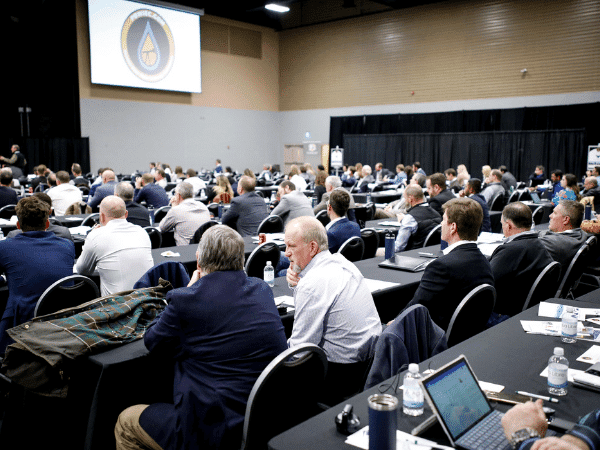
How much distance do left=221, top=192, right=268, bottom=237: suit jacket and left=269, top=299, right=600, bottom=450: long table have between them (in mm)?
4238

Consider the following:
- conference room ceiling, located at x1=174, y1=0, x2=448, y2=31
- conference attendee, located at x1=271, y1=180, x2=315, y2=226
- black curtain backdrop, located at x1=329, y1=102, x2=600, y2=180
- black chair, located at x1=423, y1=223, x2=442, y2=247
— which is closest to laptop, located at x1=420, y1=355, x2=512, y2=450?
black chair, located at x1=423, y1=223, x2=442, y2=247

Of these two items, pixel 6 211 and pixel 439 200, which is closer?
pixel 439 200

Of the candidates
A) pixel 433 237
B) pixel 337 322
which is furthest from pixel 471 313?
pixel 433 237

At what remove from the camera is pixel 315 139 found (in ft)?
72.8

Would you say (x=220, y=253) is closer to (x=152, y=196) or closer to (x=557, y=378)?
(x=557, y=378)

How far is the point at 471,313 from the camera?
273cm

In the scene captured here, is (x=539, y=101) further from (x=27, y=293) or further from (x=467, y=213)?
(x=27, y=293)

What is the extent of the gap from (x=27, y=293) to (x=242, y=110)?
19753 millimetres

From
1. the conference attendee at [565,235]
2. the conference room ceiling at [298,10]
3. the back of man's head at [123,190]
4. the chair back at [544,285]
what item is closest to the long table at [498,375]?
the chair back at [544,285]

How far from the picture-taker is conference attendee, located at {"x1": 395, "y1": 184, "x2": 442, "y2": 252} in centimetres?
578

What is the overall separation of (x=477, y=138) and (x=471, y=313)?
52.4 ft

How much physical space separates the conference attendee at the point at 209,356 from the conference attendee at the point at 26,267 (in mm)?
1664

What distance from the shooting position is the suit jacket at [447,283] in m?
2.86

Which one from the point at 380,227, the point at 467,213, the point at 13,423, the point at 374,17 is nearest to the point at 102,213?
the point at 13,423
